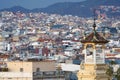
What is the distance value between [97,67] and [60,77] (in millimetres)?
14374

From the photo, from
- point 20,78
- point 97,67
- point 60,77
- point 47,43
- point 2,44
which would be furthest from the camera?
point 47,43

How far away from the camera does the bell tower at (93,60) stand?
555 inches

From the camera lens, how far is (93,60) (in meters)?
14.2

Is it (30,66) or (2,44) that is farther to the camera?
(2,44)

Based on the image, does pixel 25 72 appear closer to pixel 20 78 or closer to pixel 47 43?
pixel 20 78

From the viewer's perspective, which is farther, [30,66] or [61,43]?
[61,43]

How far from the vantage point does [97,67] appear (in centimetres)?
1409

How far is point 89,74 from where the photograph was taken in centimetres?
1409

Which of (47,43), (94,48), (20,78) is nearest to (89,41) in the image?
(94,48)

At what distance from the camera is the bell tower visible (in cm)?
1409

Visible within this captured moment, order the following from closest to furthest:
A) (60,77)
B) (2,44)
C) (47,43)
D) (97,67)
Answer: (97,67)
(60,77)
(2,44)
(47,43)

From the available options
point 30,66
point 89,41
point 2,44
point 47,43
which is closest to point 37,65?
point 30,66

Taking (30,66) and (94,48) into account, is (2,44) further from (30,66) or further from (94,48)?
(94,48)

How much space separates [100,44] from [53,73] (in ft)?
47.2
